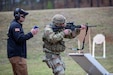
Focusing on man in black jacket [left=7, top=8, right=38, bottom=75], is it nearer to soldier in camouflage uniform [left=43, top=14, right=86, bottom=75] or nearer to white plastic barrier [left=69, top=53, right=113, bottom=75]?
soldier in camouflage uniform [left=43, top=14, right=86, bottom=75]

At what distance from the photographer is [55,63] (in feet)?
19.2

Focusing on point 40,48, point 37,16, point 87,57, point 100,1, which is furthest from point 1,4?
point 87,57

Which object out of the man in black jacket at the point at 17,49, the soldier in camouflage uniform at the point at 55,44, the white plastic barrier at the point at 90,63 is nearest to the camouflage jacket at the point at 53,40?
the soldier in camouflage uniform at the point at 55,44

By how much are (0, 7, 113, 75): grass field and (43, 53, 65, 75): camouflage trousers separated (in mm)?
3716

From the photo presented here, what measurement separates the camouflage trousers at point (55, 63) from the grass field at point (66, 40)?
12.2 feet

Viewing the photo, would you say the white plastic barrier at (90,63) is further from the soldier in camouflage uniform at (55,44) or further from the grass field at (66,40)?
the grass field at (66,40)

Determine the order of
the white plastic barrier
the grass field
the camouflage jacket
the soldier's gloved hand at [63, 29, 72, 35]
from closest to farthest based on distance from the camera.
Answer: the camouflage jacket
the soldier's gloved hand at [63, 29, 72, 35]
the white plastic barrier
the grass field

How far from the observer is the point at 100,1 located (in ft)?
66.2

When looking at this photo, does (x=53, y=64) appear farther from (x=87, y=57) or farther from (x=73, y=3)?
(x=73, y=3)

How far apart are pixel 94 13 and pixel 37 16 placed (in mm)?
2886

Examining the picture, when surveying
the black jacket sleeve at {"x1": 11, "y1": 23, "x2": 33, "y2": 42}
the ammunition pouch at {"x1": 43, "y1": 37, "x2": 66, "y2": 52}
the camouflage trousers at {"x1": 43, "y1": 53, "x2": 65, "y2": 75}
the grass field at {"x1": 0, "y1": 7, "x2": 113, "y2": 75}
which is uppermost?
the black jacket sleeve at {"x1": 11, "y1": 23, "x2": 33, "y2": 42}

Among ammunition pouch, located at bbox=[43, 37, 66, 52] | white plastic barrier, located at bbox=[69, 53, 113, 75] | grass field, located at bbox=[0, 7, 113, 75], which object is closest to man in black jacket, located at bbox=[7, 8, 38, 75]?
ammunition pouch, located at bbox=[43, 37, 66, 52]

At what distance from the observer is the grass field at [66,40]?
1061 cm

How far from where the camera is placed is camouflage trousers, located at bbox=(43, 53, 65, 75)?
228 inches
